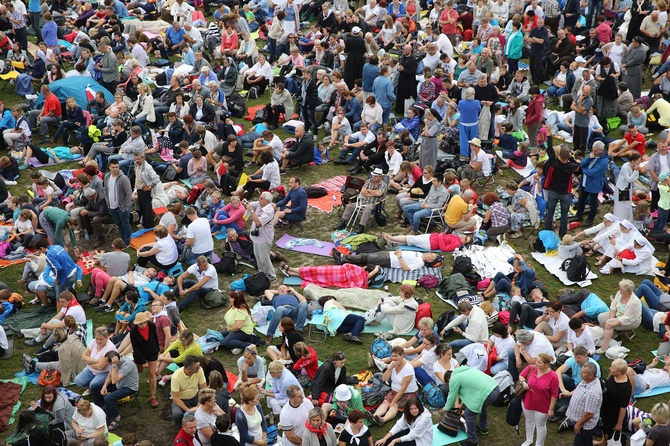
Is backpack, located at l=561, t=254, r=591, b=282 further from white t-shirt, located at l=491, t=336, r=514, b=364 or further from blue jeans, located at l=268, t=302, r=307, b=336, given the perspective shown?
blue jeans, located at l=268, t=302, r=307, b=336

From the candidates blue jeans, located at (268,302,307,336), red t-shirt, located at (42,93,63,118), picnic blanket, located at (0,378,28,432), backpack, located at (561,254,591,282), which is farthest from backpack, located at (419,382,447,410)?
red t-shirt, located at (42,93,63,118)

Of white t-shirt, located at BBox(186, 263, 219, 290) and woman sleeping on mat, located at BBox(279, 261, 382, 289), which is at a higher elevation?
white t-shirt, located at BBox(186, 263, 219, 290)

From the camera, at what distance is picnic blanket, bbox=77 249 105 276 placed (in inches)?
580

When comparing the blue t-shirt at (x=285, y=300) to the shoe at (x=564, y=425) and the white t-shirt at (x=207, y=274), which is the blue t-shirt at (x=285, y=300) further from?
the shoe at (x=564, y=425)

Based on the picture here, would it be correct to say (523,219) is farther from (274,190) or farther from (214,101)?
(214,101)

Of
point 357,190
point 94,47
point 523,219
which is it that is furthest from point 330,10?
point 523,219

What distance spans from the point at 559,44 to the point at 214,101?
8692 millimetres

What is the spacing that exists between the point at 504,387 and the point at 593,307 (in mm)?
2385

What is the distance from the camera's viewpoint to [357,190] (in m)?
16.5

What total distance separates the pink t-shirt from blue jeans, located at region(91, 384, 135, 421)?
5024 millimetres

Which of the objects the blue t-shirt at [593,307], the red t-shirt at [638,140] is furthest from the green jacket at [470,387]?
the red t-shirt at [638,140]

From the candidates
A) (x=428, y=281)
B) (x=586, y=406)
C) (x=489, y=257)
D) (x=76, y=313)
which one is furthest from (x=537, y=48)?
(x=76, y=313)

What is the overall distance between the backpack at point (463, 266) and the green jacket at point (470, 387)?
354 centimetres

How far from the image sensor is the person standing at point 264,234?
46.5 ft
